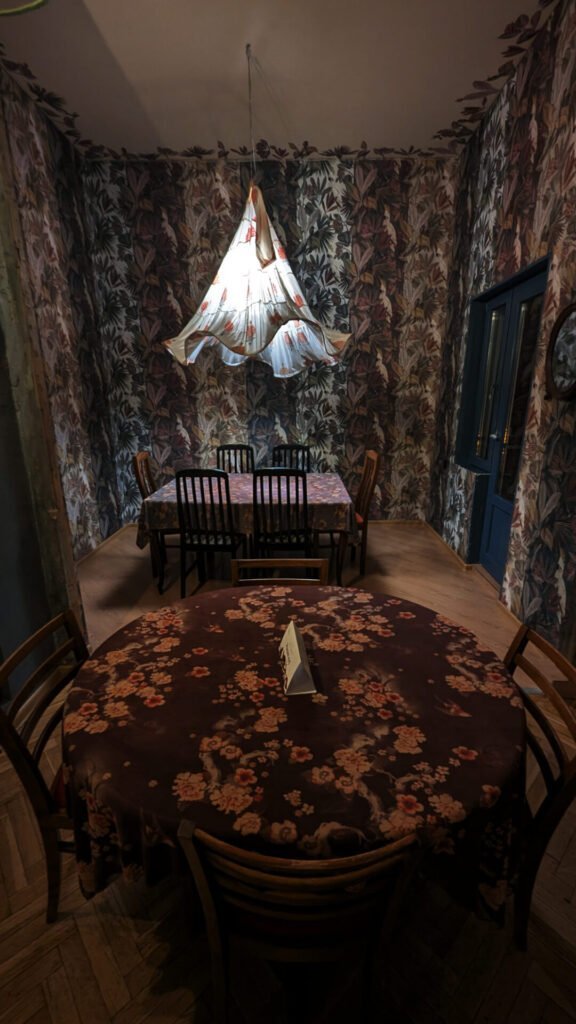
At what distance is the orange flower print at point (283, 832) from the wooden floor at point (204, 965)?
0.52 meters

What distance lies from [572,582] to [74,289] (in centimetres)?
422

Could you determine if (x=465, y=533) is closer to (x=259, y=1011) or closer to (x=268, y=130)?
(x=259, y=1011)

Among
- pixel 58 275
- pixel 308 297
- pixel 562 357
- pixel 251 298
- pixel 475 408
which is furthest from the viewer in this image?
pixel 308 297

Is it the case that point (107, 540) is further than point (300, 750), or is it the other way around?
point (107, 540)

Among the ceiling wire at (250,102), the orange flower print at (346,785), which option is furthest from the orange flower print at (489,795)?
the ceiling wire at (250,102)

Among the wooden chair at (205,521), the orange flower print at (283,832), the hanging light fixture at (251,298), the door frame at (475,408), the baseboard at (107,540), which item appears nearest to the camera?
→ the orange flower print at (283,832)

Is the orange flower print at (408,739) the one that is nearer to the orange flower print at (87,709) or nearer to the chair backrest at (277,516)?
the orange flower print at (87,709)

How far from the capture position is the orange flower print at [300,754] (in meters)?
0.84

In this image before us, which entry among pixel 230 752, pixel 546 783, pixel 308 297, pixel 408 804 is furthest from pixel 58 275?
pixel 546 783

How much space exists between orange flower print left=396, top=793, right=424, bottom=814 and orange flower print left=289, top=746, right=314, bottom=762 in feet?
0.57

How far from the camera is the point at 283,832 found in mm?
705

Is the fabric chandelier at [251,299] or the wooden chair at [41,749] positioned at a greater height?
the fabric chandelier at [251,299]

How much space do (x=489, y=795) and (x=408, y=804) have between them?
0.14 m

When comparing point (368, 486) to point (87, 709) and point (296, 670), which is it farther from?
point (87, 709)
